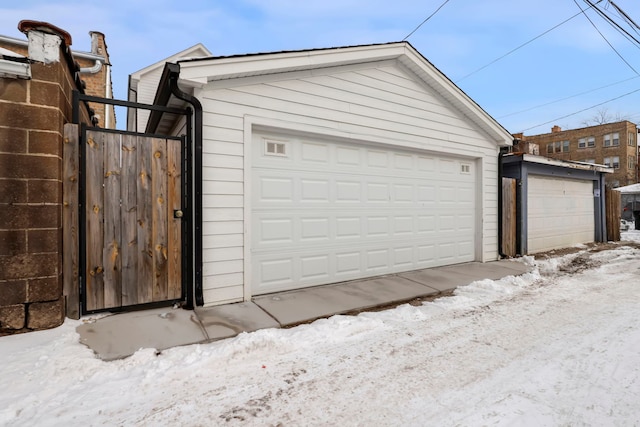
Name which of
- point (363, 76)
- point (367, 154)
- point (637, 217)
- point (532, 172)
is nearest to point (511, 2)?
point (532, 172)

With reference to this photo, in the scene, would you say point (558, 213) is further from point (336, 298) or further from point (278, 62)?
point (278, 62)

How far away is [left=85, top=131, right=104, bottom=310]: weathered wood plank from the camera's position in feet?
11.6

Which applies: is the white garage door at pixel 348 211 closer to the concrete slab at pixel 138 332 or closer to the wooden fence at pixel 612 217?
the concrete slab at pixel 138 332

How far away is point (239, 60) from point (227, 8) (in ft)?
14.6

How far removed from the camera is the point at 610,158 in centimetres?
3184

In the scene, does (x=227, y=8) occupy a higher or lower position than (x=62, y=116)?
higher

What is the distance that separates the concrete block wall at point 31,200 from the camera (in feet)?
10.0

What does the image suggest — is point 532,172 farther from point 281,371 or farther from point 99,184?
point 99,184

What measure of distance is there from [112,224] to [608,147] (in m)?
41.7

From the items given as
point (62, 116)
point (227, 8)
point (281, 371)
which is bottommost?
point (281, 371)

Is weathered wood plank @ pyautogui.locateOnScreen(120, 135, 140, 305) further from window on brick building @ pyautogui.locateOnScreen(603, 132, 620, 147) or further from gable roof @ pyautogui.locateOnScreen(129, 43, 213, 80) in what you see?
window on brick building @ pyautogui.locateOnScreen(603, 132, 620, 147)

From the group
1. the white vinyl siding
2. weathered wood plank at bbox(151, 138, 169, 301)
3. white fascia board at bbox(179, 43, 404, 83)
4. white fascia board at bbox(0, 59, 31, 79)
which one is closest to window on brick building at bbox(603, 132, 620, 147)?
the white vinyl siding

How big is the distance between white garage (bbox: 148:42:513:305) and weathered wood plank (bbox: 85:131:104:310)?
38.7 inches

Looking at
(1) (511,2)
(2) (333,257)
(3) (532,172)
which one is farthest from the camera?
(3) (532,172)
